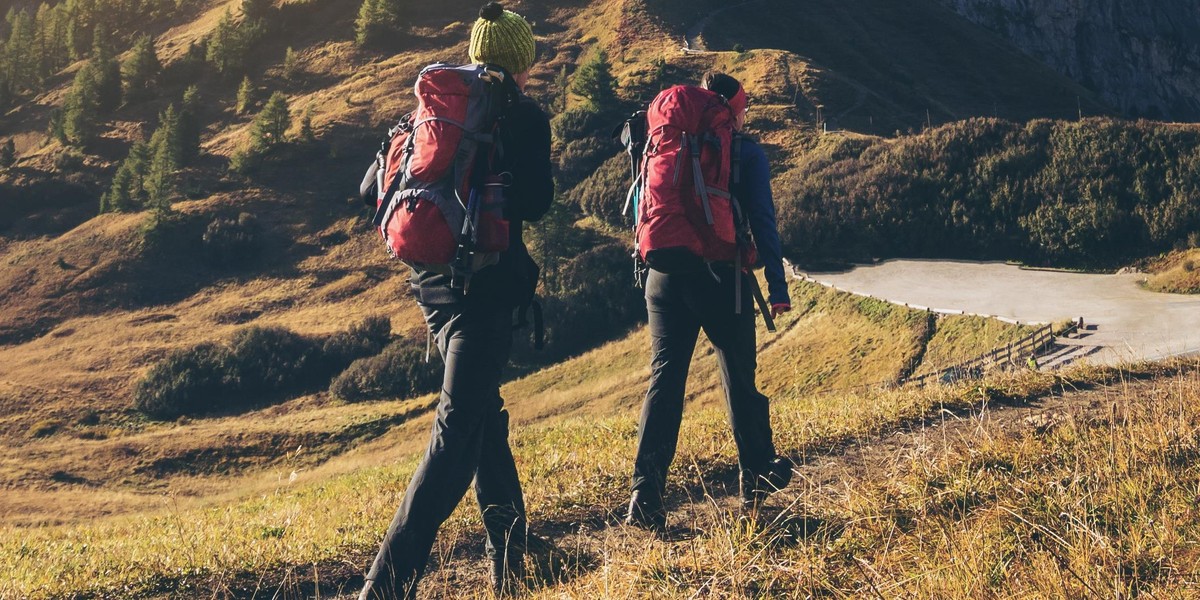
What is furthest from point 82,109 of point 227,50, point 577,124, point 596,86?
point 596,86

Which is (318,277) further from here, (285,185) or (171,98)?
(171,98)

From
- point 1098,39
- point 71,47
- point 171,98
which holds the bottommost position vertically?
point 1098,39

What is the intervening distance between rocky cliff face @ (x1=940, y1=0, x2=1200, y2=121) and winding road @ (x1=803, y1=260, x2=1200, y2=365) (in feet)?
164

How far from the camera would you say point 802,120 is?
41938 millimetres

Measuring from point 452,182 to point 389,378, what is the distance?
2990 centimetres

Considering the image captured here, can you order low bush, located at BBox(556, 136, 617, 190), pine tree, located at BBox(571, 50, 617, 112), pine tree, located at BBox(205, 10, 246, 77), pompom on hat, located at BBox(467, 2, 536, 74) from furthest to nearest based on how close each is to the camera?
pine tree, located at BBox(205, 10, 246, 77), pine tree, located at BBox(571, 50, 617, 112), low bush, located at BBox(556, 136, 617, 190), pompom on hat, located at BBox(467, 2, 536, 74)

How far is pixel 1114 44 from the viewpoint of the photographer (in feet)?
226

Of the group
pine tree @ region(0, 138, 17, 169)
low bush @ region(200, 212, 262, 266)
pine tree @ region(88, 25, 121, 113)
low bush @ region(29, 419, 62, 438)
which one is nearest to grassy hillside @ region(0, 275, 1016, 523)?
low bush @ region(29, 419, 62, 438)

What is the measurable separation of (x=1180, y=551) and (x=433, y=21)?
66193mm

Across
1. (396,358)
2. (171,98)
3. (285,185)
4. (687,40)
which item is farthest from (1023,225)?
(171,98)

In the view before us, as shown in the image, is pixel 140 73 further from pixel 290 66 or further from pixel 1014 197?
pixel 1014 197

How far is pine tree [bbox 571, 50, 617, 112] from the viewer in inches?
1852

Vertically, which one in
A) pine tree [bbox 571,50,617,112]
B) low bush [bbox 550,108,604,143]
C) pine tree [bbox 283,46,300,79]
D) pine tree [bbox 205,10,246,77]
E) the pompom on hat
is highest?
pine tree [bbox 205,10,246,77]

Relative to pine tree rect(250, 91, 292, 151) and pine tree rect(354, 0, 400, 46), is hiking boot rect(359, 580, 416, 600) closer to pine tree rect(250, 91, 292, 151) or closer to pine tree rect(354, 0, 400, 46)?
pine tree rect(250, 91, 292, 151)
